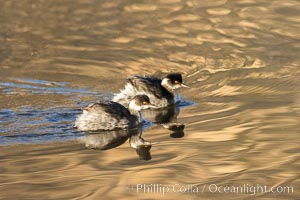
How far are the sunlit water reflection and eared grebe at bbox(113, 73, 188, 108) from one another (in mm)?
256

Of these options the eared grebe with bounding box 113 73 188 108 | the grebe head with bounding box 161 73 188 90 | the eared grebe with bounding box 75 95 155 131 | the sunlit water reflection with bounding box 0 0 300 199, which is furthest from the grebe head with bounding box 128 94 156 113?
the grebe head with bounding box 161 73 188 90

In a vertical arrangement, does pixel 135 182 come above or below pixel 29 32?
below

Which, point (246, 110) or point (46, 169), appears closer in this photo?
point (46, 169)

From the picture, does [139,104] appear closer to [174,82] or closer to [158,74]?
[174,82]

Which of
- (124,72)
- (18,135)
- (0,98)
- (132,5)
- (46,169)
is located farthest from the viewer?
(132,5)

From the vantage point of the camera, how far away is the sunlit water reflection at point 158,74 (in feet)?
29.0

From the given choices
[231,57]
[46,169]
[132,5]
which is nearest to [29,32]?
[132,5]

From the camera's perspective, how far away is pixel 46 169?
30.1ft

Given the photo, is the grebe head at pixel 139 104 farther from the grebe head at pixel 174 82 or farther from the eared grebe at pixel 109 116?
the grebe head at pixel 174 82

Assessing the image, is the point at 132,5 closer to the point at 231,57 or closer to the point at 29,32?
the point at 29,32

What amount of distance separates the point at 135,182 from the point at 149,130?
2575mm

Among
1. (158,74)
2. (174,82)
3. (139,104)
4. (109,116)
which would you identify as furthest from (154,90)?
(109,116)

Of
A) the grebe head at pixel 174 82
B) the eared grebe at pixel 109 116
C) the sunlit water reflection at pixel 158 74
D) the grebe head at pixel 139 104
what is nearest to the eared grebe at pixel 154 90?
the grebe head at pixel 174 82

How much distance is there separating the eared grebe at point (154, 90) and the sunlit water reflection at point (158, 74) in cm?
26
